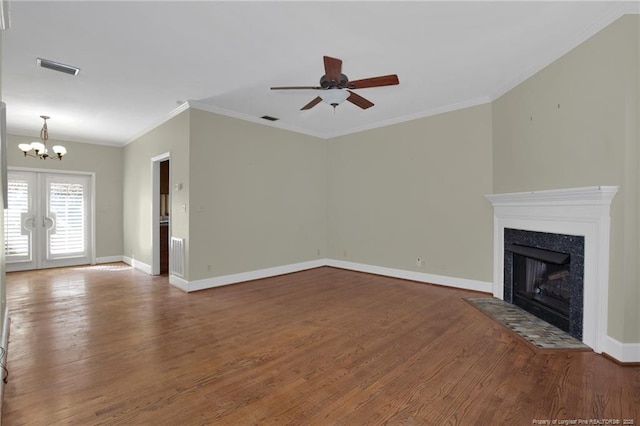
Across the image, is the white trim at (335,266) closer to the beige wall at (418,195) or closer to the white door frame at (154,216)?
the beige wall at (418,195)

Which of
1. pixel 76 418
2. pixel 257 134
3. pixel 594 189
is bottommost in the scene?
pixel 76 418

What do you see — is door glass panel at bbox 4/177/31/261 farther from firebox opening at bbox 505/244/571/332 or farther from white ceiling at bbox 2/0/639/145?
firebox opening at bbox 505/244/571/332

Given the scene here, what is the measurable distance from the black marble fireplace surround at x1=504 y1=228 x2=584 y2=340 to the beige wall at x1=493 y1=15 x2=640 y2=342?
29 cm

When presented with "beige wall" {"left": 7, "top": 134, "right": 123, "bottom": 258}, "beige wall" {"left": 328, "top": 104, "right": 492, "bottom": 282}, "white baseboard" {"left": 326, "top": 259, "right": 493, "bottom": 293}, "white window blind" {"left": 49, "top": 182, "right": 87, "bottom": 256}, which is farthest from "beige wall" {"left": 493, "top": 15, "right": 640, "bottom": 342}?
"white window blind" {"left": 49, "top": 182, "right": 87, "bottom": 256}

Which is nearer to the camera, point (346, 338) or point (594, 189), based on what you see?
point (594, 189)

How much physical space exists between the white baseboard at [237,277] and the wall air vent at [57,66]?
10.0 ft

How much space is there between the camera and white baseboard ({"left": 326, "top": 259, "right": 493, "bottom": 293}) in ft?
14.7

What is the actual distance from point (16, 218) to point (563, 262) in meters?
9.15

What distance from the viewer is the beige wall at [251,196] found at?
467 centimetres

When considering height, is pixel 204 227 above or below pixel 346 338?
above

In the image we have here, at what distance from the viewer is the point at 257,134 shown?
539 cm

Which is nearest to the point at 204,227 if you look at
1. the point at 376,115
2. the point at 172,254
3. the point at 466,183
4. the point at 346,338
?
the point at 172,254

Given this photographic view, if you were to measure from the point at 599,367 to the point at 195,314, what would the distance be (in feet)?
13.0

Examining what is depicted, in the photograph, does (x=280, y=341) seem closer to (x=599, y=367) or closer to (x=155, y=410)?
(x=155, y=410)
